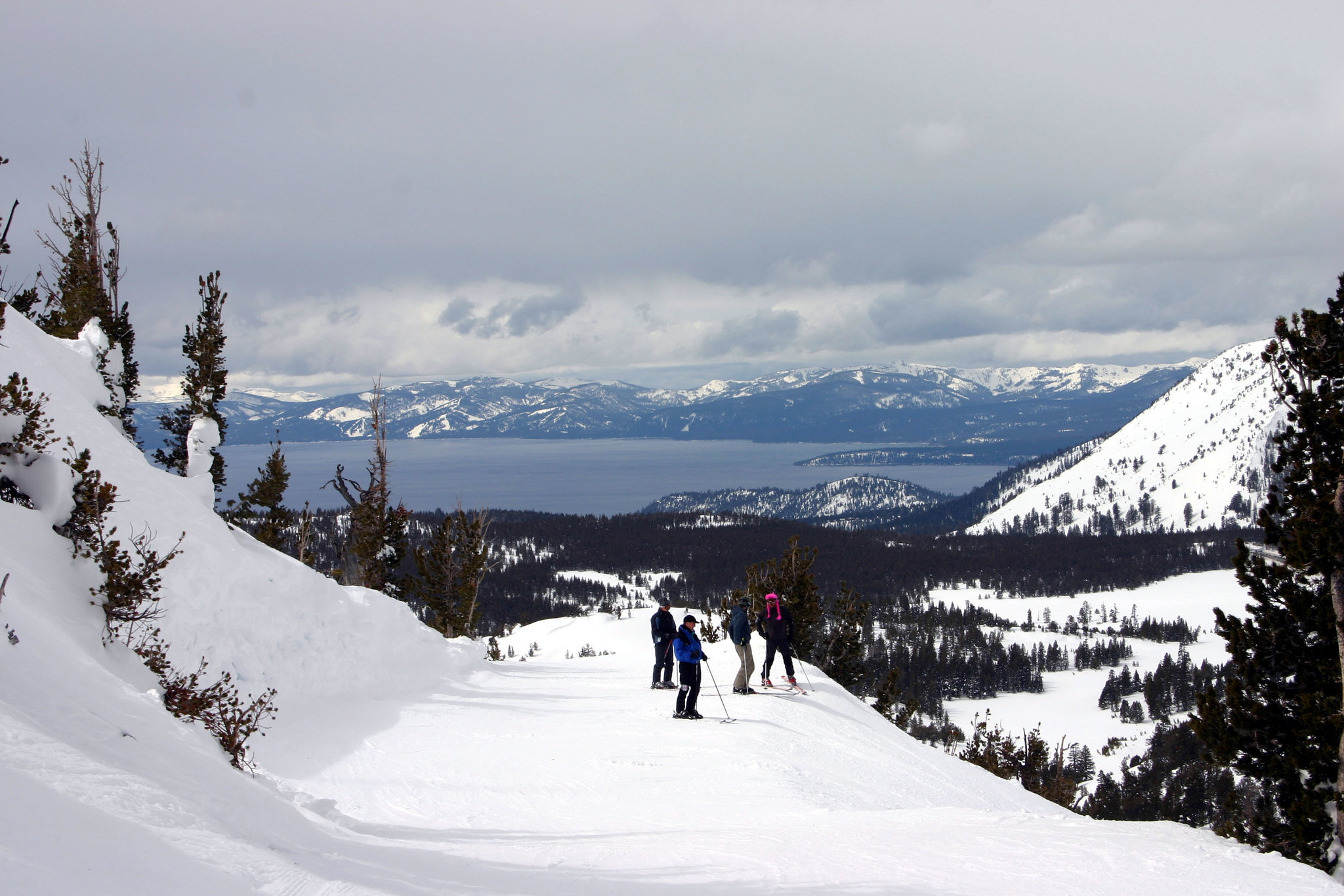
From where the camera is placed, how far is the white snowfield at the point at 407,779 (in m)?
4.92

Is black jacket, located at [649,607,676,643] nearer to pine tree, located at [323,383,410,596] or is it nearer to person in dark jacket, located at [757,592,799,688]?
person in dark jacket, located at [757,592,799,688]

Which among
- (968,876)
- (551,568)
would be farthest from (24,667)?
(551,568)

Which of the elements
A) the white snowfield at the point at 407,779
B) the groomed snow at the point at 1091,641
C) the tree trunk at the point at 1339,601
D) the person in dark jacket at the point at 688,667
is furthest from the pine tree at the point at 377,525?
the groomed snow at the point at 1091,641

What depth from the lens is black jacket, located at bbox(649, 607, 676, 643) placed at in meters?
15.9

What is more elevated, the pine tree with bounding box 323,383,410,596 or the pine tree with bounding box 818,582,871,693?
the pine tree with bounding box 323,383,410,596

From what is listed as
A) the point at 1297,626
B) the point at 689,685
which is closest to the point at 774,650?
the point at 689,685

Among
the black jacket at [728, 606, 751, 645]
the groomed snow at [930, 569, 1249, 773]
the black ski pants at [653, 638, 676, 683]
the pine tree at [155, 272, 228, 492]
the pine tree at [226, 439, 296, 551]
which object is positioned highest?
the pine tree at [155, 272, 228, 492]

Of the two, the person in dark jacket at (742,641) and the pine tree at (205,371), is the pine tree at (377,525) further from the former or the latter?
the person in dark jacket at (742,641)

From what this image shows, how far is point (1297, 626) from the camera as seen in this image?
10.8 m

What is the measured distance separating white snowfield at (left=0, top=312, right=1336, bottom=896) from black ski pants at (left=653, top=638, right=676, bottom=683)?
40 centimetres

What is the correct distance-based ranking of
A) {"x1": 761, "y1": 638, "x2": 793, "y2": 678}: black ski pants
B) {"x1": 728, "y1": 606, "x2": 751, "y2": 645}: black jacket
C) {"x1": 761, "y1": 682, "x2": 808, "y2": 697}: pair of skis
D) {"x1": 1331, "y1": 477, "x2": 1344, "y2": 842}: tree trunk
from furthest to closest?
{"x1": 761, "y1": 638, "x2": 793, "y2": 678}: black ski pants, {"x1": 761, "y1": 682, "x2": 808, "y2": 697}: pair of skis, {"x1": 728, "y1": 606, "x2": 751, "y2": 645}: black jacket, {"x1": 1331, "y1": 477, "x2": 1344, "y2": 842}: tree trunk

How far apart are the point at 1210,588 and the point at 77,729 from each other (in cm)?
23562

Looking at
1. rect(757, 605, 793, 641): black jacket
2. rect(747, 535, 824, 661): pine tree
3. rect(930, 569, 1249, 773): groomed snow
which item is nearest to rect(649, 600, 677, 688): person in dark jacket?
rect(757, 605, 793, 641): black jacket

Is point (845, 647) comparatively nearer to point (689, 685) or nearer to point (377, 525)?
point (689, 685)
